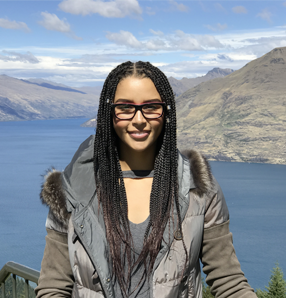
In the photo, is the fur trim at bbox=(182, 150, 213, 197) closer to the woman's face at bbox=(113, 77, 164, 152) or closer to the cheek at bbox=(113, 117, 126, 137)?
the woman's face at bbox=(113, 77, 164, 152)

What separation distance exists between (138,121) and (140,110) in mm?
43

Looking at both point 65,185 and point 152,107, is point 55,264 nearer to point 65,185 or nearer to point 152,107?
point 65,185

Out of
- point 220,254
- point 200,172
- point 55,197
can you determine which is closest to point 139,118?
point 200,172

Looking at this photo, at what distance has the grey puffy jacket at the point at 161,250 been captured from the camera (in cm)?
126

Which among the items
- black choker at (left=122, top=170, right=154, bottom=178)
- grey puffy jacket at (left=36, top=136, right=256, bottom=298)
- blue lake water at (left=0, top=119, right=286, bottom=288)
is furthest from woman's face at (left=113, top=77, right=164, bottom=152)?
blue lake water at (left=0, top=119, right=286, bottom=288)

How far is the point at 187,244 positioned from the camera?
4.16 feet

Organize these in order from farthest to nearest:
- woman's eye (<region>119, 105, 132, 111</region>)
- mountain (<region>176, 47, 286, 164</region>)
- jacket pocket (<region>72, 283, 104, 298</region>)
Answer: mountain (<region>176, 47, 286, 164</region>) → woman's eye (<region>119, 105, 132, 111</region>) → jacket pocket (<region>72, 283, 104, 298</region>)

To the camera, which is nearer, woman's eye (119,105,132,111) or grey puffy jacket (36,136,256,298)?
grey puffy jacket (36,136,256,298)

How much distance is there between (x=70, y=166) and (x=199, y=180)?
0.49 meters

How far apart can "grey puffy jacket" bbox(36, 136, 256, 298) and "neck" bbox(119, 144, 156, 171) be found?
164 mm

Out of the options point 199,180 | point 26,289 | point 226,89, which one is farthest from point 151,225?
point 226,89

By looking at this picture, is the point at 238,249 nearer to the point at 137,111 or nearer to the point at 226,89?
the point at 137,111

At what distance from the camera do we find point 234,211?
50969 mm

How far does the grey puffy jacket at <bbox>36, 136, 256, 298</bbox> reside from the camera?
1.26m
